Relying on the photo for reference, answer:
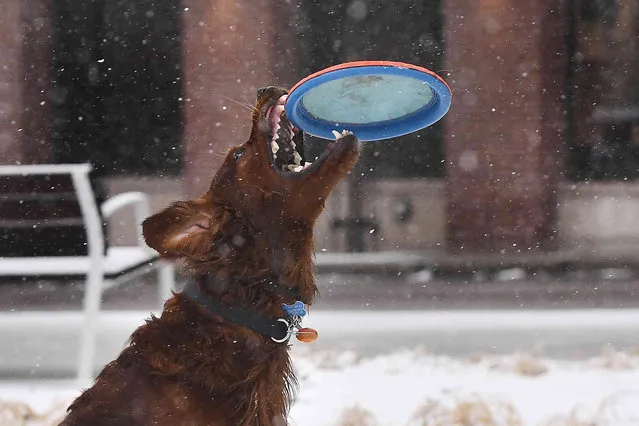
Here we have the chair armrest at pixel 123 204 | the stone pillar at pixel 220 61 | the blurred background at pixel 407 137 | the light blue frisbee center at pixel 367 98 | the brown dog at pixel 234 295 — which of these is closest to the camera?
the brown dog at pixel 234 295

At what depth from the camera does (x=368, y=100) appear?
272cm

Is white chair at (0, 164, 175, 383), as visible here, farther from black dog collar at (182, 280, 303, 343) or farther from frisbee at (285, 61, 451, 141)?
black dog collar at (182, 280, 303, 343)

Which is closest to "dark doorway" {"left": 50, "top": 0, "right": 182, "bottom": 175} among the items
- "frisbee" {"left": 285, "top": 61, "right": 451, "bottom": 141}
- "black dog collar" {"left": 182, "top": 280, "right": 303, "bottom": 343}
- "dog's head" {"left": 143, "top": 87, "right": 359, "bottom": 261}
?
"frisbee" {"left": 285, "top": 61, "right": 451, "bottom": 141}

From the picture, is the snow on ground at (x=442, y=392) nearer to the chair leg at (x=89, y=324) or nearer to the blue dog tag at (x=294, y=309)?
the chair leg at (x=89, y=324)

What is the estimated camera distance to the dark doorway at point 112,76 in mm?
8125

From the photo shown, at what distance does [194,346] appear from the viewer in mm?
2279

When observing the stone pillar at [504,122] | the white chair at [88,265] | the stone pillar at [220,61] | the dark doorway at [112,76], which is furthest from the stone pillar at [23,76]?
the stone pillar at [504,122]

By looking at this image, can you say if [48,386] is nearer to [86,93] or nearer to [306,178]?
[306,178]

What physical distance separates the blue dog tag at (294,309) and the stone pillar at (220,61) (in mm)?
5140

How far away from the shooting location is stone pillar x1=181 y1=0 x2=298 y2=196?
24.8ft

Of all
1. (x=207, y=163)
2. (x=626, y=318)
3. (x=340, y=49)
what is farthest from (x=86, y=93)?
(x=626, y=318)

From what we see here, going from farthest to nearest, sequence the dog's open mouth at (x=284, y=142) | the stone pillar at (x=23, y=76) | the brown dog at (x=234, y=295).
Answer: the stone pillar at (x=23, y=76) → the dog's open mouth at (x=284, y=142) → the brown dog at (x=234, y=295)

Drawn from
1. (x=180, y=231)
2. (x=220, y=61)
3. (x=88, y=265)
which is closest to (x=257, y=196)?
(x=180, y=231)

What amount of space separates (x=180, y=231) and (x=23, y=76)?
21.3 feet
